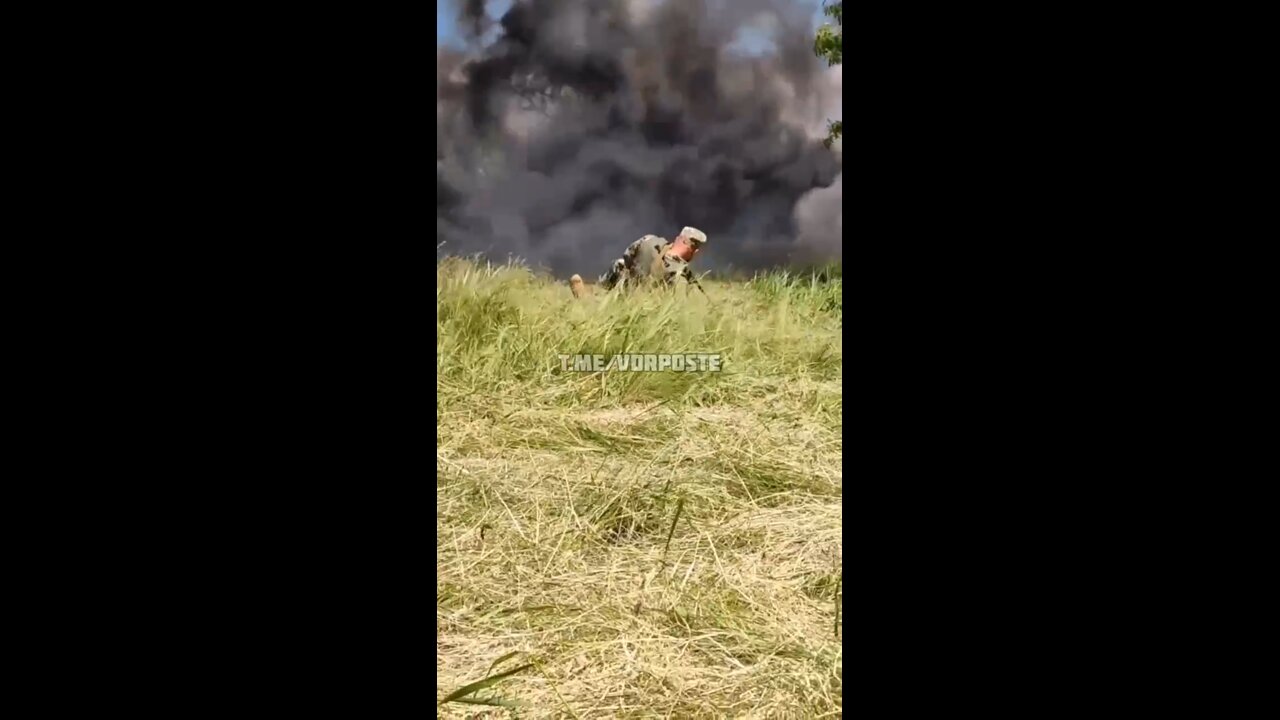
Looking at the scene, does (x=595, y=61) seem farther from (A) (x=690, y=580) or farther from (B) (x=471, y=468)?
(A) (x=690, y=580)

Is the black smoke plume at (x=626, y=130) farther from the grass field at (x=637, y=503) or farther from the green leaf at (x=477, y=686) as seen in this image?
the green leaf at (x=477, y=686)

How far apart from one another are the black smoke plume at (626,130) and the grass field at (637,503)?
0.10 meters

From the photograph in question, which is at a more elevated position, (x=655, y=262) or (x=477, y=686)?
(x=655, y=262)

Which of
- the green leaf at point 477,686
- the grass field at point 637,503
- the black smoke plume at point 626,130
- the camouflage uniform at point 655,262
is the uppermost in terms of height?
the black smoke plume at point 626,130

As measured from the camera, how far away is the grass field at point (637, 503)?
4.31 feet

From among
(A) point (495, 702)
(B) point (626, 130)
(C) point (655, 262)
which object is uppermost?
(B) point (626, 130)

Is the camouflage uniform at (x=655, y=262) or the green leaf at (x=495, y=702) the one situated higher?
the camouflage uniform at (x=655, y=262)

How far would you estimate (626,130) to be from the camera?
4.83ft

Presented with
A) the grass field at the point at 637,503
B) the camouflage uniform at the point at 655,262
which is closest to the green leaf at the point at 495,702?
the grass field at the point at 637,503

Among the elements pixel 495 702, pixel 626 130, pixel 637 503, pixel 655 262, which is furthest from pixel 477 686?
pixel 626 130

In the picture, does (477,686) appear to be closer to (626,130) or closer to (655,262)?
(655,262)

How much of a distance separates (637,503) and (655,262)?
1.34ft

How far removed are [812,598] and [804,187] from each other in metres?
0.66
